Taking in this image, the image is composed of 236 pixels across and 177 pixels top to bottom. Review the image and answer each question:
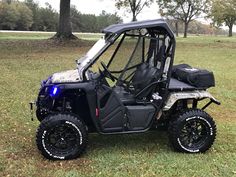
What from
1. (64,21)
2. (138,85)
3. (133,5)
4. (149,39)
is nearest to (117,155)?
(138,85)

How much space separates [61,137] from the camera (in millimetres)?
5336

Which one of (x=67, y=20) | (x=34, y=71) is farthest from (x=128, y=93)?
(x=67, y=20)

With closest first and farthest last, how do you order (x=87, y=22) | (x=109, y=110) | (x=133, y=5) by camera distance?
(x=109, y=110)
(x=133, y=5)
(x=87, y=22)

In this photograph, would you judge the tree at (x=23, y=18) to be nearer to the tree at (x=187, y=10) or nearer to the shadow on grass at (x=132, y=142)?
the tree at (x=187, y=10)

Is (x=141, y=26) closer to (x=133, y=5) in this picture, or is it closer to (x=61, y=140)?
(x=61, y=140)

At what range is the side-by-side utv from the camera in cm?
529

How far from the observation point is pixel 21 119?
7289 millimetres

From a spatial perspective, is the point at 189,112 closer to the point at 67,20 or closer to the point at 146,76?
the point at 146,76

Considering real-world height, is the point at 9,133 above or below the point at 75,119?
below

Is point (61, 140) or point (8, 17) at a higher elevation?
point (8, 17)

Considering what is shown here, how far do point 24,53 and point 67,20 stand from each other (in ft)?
22.5

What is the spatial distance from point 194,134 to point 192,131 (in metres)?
0.06

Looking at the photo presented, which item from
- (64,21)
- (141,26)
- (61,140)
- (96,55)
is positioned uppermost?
(64,21)

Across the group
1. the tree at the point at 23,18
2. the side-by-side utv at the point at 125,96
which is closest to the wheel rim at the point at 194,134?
the side-by-side utv at the point at 125,96
